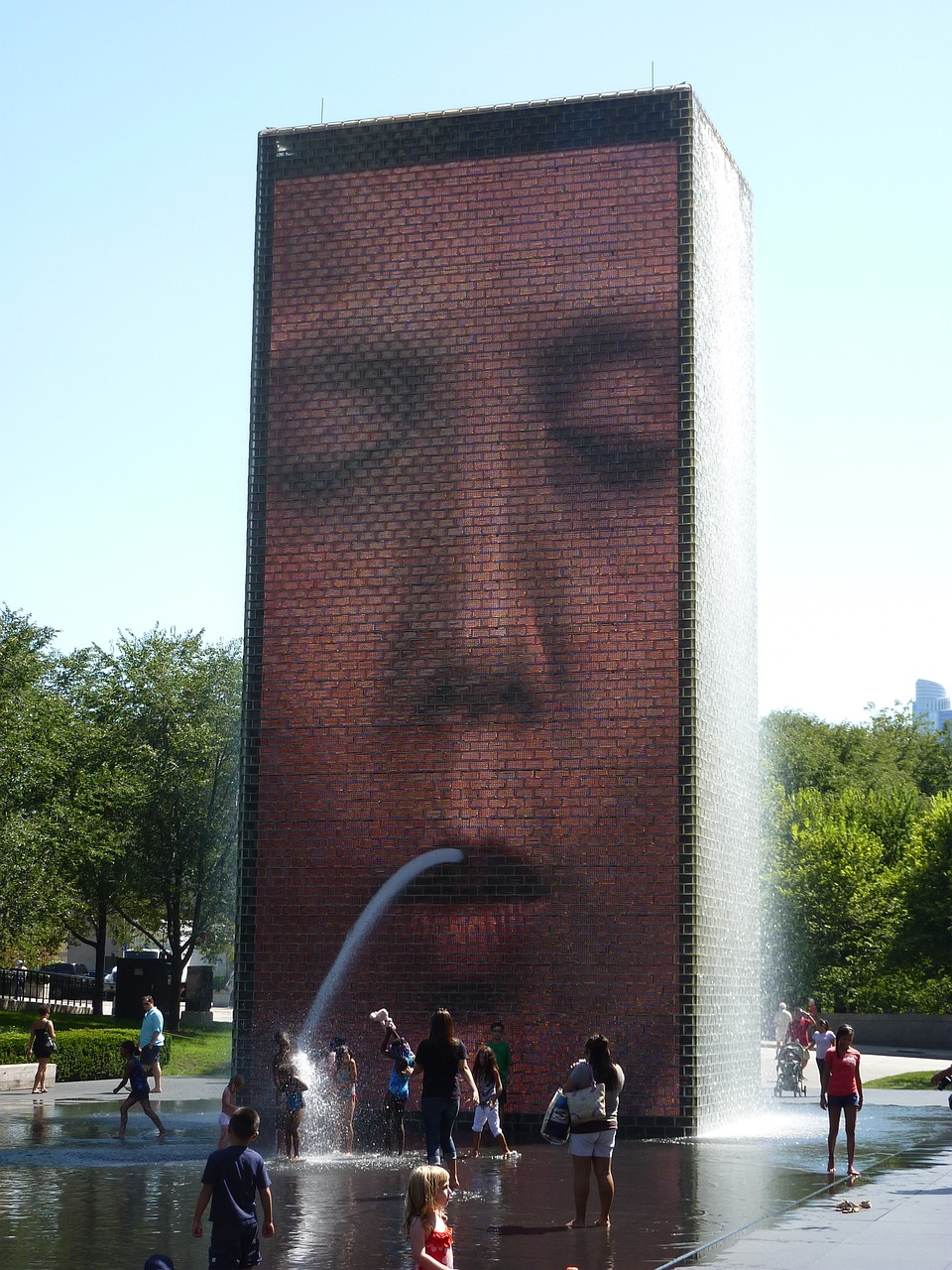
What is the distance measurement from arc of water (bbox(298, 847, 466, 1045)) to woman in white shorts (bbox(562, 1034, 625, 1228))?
28.8 ft

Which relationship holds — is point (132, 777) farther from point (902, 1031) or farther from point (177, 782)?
point (902, 1031)

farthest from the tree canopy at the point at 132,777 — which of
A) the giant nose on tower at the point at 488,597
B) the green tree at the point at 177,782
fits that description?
the giant nose on tower at the point at 488,597

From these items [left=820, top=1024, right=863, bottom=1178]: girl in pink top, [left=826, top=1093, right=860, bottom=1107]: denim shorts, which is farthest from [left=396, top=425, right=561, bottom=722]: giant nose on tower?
[left=826, top=1093, right=860, bottom=1107]: denim shorts

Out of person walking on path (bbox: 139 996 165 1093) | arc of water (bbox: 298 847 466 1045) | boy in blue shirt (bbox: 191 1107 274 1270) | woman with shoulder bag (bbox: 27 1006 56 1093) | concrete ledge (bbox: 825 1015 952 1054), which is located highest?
arc of water (bbox: 298 847 466 1045)

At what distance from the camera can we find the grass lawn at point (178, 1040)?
39.7 meters

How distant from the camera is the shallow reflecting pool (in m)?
13.3

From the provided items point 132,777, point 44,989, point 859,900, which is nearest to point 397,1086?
point 132,777

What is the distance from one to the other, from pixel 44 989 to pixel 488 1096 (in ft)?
139

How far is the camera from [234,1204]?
9508 millimetres

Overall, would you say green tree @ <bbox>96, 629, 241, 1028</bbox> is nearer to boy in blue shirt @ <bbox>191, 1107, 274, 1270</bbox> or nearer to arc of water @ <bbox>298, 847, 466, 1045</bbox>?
arc of water @ <bbox>298, 847, 466, 1045</bbox>

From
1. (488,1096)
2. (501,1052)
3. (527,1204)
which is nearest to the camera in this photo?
(527,1204)

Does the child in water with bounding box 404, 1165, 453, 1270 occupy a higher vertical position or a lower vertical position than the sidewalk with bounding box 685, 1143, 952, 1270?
higher

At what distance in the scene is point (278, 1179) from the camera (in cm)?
1802

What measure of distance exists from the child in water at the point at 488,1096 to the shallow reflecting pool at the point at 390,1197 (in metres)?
0.32
